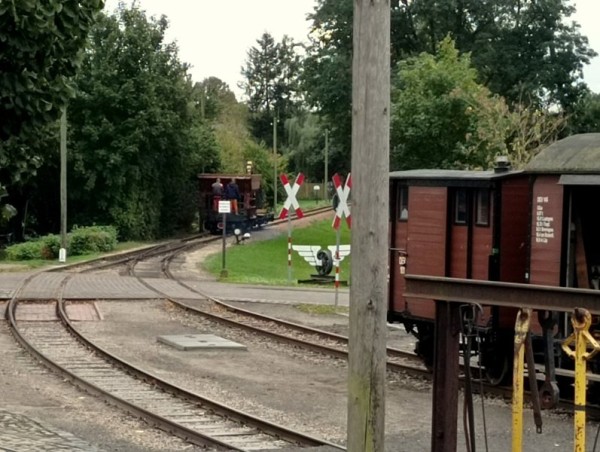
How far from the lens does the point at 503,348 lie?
45.1 ft

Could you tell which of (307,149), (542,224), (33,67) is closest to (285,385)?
(542,224)

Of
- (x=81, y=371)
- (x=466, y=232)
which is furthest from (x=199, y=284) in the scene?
(x=466, y=232)

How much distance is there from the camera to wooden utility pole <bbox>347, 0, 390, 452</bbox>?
6.02m

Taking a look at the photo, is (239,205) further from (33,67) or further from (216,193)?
(33,67)

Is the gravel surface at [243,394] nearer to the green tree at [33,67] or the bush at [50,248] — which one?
the green tree at [33,67]

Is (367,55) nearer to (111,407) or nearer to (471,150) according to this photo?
(111,407)

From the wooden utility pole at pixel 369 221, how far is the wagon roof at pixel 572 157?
6401 millimetres

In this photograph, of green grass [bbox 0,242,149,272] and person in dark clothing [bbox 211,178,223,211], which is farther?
person in dark clothing [bbox 211,178,223,211]

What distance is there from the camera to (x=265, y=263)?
40.7 m

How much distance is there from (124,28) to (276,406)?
38287 mm

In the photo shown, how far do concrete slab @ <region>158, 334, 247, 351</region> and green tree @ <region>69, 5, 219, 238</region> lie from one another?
91.5ft

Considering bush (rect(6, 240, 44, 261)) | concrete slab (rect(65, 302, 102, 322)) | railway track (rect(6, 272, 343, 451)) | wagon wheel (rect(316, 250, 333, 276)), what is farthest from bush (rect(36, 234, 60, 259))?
railway track (rect(6, 272, 343, 451))

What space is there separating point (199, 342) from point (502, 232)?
22.5 ft

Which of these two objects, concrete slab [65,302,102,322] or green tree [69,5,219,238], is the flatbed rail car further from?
concrete slab [65,302,102,322]
